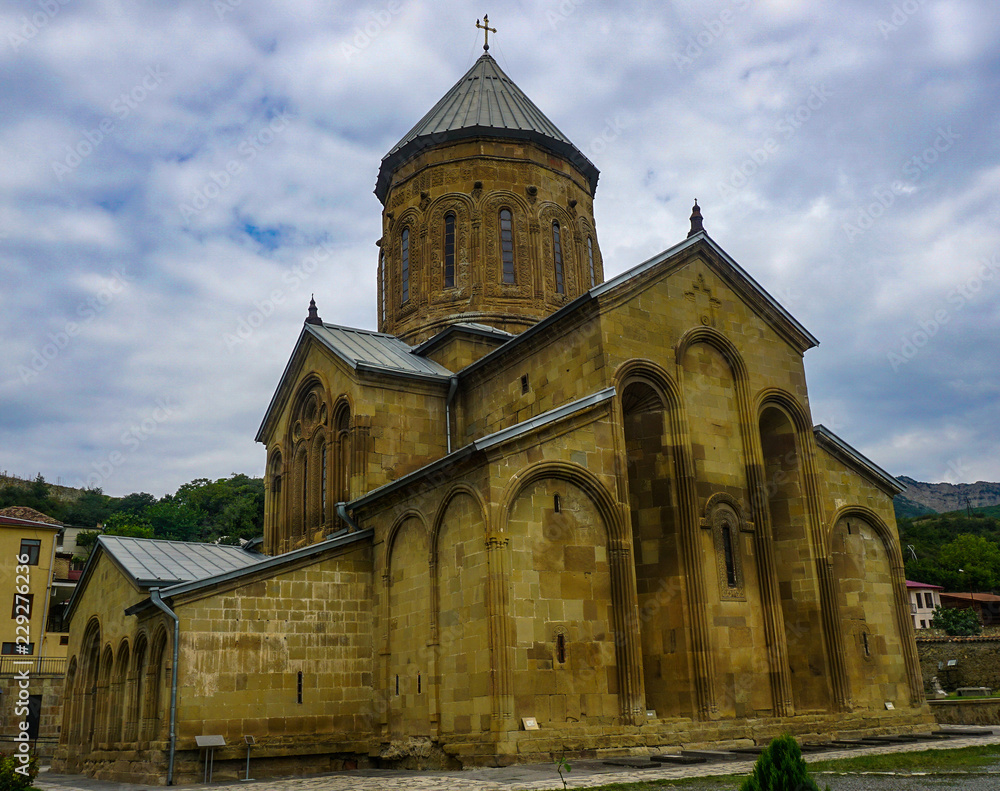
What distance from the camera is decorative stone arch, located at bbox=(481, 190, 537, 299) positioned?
2030 centimetres

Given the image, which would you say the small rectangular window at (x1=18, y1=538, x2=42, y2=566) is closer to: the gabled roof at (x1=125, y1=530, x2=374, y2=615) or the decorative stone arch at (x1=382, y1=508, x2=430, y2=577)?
the gabled roof at (x1=125, y1=530, x2=374, y2=615)

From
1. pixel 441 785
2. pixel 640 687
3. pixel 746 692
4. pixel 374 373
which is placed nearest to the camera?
pixel 441 785

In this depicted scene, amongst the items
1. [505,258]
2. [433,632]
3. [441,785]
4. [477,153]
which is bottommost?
[441,785]

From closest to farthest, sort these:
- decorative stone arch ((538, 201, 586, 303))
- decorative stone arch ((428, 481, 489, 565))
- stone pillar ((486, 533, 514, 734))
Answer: stone pillar ((486, 533, 514, 734)), decorative stone arch ((428, 481, 489, 565)), decorative stone arch ((538, 201, 586, 303))

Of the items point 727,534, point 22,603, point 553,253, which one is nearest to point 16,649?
point 22,603

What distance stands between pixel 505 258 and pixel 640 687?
456 inches

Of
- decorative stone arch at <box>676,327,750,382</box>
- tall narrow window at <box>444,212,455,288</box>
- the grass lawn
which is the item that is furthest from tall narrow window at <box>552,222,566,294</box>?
the grass lawn

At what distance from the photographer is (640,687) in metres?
12.0

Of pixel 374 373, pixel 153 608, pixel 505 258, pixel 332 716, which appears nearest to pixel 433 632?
pixel 332 716

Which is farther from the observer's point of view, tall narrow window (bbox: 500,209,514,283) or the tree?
the tree

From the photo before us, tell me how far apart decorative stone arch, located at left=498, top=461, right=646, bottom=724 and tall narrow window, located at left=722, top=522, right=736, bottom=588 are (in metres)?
2.27

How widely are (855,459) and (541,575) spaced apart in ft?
25.7

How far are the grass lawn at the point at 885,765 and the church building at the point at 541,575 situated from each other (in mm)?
2411

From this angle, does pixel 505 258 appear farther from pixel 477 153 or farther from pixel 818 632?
pixel 818 632
